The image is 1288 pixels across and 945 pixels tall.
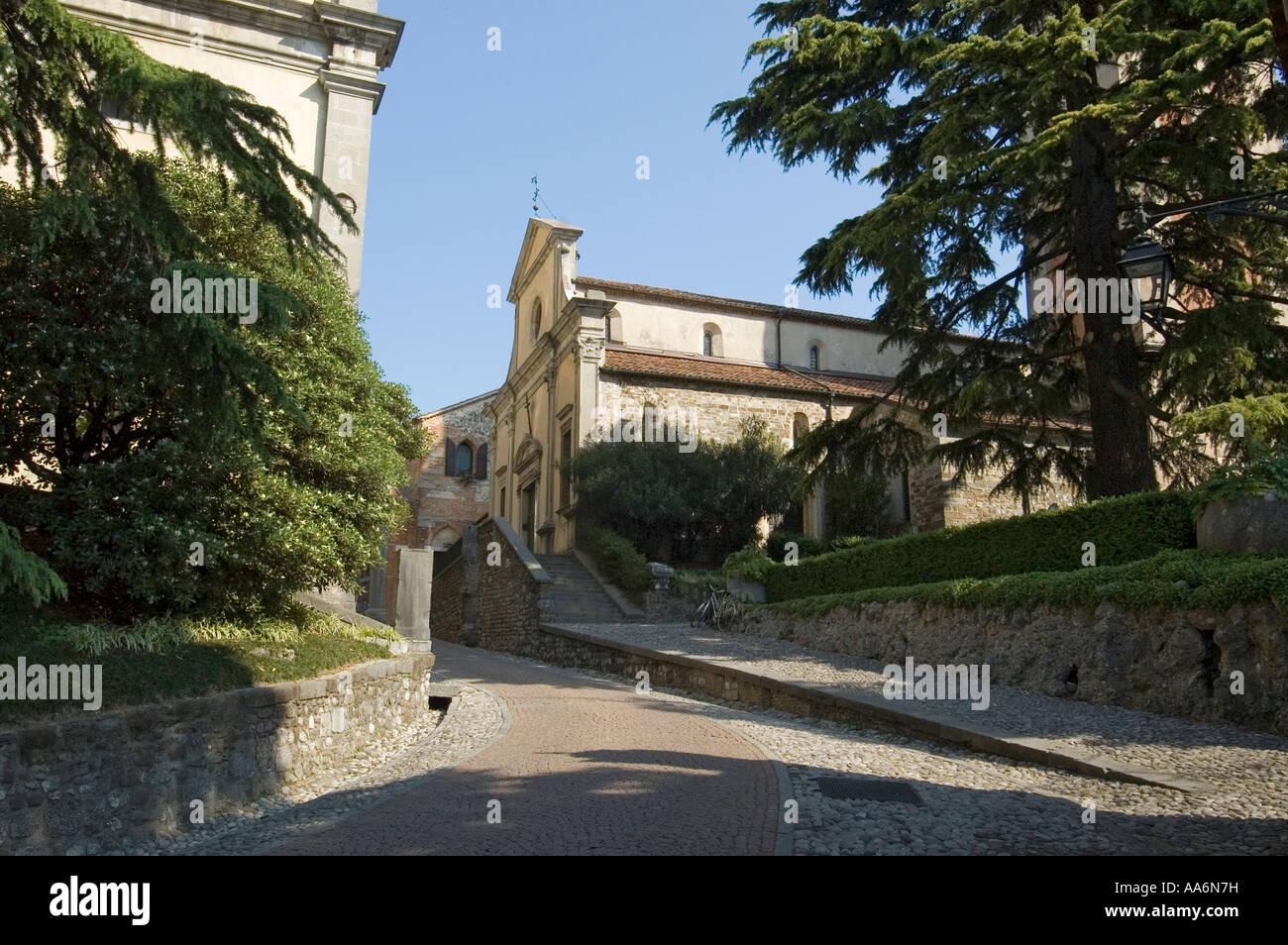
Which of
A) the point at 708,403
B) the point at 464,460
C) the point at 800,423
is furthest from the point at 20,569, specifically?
the point at 464,460

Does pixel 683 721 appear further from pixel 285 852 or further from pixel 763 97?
pixel 763 97

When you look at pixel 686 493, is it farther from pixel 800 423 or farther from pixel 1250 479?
pixel 1250 479

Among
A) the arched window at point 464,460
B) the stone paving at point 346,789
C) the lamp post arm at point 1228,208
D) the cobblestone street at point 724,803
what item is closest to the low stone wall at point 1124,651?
the cobblestone street at point 724,803

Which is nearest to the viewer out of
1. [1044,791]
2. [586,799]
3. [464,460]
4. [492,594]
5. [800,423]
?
[586,799]

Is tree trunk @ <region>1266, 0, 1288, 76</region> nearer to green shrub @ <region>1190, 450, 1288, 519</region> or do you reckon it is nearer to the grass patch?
green shrub @ <region>1190, 450, 1288, 519</region>

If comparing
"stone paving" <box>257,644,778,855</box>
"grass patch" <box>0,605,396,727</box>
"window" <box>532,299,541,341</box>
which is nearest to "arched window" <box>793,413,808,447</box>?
"window" <box>532,299,541,341</box>

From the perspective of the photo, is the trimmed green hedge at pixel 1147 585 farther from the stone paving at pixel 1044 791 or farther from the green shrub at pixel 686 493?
the green shrub at pixel 686 493

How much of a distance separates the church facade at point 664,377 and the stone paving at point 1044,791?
14374mm

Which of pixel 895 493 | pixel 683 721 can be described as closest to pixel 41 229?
pixel 683 721

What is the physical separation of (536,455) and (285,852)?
2396 centimetres

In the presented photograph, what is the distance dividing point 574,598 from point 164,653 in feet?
44.0

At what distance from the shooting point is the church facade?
976 inches

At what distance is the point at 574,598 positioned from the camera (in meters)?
21.2

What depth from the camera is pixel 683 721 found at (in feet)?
33.1
